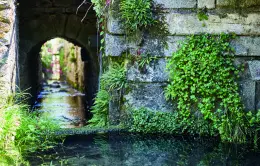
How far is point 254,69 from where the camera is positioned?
18.3 feet

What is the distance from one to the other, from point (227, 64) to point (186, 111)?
809mm

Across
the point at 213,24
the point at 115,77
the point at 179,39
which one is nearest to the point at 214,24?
the point at 213,24

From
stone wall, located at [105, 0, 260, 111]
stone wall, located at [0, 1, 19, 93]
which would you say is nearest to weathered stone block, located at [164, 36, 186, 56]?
stone wall, located at [105, 0, 260, 111]

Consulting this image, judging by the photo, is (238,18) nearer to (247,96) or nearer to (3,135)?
(247,96)

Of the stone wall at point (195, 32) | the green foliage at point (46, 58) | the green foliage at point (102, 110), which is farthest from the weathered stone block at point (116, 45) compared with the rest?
the green foliage at point (46, 58)

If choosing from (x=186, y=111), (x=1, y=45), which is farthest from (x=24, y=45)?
(x=186, y=111)

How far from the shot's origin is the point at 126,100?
5770 mm

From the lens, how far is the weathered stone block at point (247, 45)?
18.2 ft

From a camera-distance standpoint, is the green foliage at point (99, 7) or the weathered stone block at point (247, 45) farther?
the green foliage at point (99, 7)

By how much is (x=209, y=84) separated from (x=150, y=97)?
812 millimetres

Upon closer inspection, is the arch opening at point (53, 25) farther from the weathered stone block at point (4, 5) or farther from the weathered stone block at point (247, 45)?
the weathered stone block at point (247, 45)

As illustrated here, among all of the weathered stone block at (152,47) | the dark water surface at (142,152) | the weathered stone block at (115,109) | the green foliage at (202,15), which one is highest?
the green foliage at (202,15)

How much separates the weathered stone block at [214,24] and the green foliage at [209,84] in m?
0.10

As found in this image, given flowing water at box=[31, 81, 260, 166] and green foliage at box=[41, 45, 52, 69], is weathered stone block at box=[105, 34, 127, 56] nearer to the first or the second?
flowing water at box=[31, 81, 260, 166]
